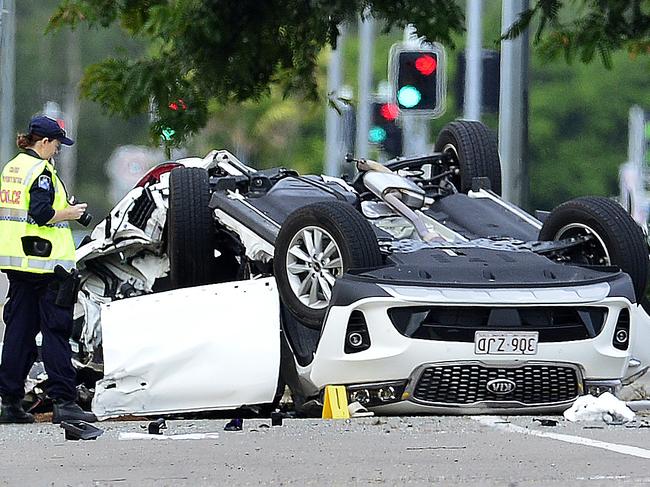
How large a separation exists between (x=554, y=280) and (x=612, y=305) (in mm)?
353

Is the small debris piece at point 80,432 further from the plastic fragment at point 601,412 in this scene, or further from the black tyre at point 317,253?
the plastic fragment at point 601,412

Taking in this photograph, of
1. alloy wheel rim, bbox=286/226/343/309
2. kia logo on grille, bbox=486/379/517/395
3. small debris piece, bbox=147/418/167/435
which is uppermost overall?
alloy wheel rim, bbox=286/226/343/309

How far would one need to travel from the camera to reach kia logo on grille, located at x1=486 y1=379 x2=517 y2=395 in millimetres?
9031

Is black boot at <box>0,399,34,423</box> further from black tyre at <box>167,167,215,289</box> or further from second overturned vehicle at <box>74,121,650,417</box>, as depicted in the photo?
black tyre at <box>167,167,215,289</box>

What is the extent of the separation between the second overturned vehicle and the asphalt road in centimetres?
22

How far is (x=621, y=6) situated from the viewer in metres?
7.25

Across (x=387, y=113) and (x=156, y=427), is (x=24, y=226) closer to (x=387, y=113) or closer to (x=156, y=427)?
(x=156, y=427)

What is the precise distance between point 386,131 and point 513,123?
1027 centimetres

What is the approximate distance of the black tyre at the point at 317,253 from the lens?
29.5ft

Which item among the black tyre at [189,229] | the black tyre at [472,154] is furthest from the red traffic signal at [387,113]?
the black tyre at [189,229]

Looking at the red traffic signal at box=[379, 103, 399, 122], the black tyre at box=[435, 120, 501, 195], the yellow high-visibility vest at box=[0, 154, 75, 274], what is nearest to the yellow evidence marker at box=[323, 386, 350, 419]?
the yellow high-visibility vest at box=[0, 154, 75, 274]

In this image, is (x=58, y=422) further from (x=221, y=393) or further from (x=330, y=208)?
(x=330, y=208)

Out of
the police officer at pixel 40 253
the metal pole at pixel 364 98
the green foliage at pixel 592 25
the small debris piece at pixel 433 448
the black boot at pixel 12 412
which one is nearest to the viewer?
the green foliage at pixel 592 25

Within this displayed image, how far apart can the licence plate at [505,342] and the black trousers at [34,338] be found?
225 cm
